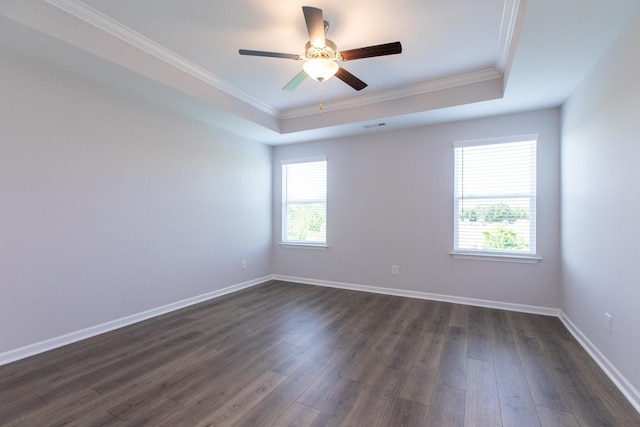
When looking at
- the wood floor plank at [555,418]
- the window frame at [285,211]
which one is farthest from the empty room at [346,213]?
the window frame at [285,211]

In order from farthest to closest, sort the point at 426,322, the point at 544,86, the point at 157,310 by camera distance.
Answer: the point at 157,310 < the point at 426,322 < the point at 544,86

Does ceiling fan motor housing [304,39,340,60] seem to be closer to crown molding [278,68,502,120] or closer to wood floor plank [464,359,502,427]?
crown molding [278,68,502,120]

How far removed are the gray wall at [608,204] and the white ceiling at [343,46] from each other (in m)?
0.27

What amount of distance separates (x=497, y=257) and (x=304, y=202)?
3113 millimetres

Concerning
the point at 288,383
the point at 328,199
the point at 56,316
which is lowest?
the point at 288,383

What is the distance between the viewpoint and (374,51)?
88.1 inches

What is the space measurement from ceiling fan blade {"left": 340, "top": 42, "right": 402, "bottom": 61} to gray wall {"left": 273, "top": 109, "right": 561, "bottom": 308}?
224cm

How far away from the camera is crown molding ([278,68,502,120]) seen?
327 cm

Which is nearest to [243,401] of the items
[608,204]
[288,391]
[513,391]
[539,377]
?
[288,391]

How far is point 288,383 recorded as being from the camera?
2.13 meters

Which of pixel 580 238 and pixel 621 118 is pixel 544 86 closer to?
pixel 621 118

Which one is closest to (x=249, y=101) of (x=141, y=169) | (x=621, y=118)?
(x=141, y=169)

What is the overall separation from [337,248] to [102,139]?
11.4 ft

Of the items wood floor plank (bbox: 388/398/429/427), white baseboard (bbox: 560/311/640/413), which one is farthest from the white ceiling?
wood floor plank (bbox: 388/398/429/427)
